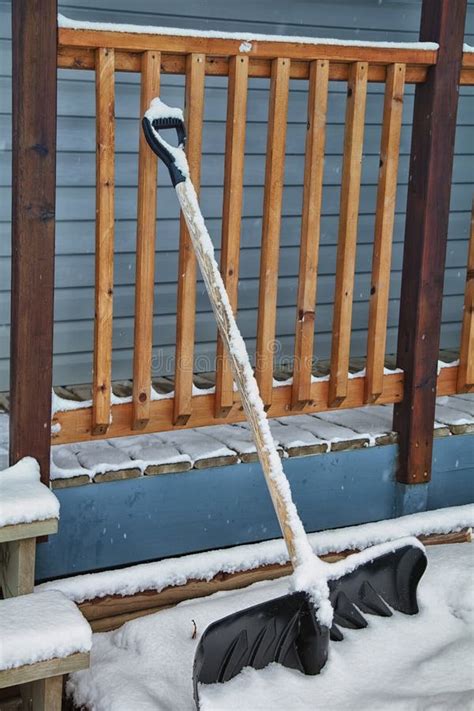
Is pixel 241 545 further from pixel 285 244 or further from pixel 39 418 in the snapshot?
pixel 285 244

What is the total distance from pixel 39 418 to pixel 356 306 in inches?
97.3

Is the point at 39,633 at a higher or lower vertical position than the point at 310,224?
lower

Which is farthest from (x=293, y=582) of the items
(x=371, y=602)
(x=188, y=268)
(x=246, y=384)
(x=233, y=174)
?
(x=233, y=174)

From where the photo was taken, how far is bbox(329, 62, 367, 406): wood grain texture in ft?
10.5

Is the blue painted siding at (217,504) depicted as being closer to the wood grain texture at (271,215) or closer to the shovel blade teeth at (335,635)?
the wood grain texture at (271,215)

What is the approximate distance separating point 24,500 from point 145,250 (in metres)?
0.81

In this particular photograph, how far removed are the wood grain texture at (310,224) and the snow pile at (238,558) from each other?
476 millimetres

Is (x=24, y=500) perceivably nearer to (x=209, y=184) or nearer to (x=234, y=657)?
(x=234, y=657)

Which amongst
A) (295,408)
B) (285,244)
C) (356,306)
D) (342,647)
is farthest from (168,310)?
(342,647)

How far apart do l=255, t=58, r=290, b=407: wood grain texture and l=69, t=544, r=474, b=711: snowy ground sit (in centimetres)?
71

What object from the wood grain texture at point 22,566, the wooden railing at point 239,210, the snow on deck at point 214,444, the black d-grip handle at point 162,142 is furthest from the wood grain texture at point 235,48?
the wood grain texture at point 22,566

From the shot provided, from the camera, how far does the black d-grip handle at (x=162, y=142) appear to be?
2.78 m

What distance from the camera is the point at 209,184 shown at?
453 cm

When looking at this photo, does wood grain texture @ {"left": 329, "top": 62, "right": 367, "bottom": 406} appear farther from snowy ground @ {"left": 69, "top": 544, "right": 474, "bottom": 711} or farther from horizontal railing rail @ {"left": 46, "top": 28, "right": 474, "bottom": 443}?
snowy ground @ {"left": 69, "top": 544, "right": 474, "bottom": 711}
